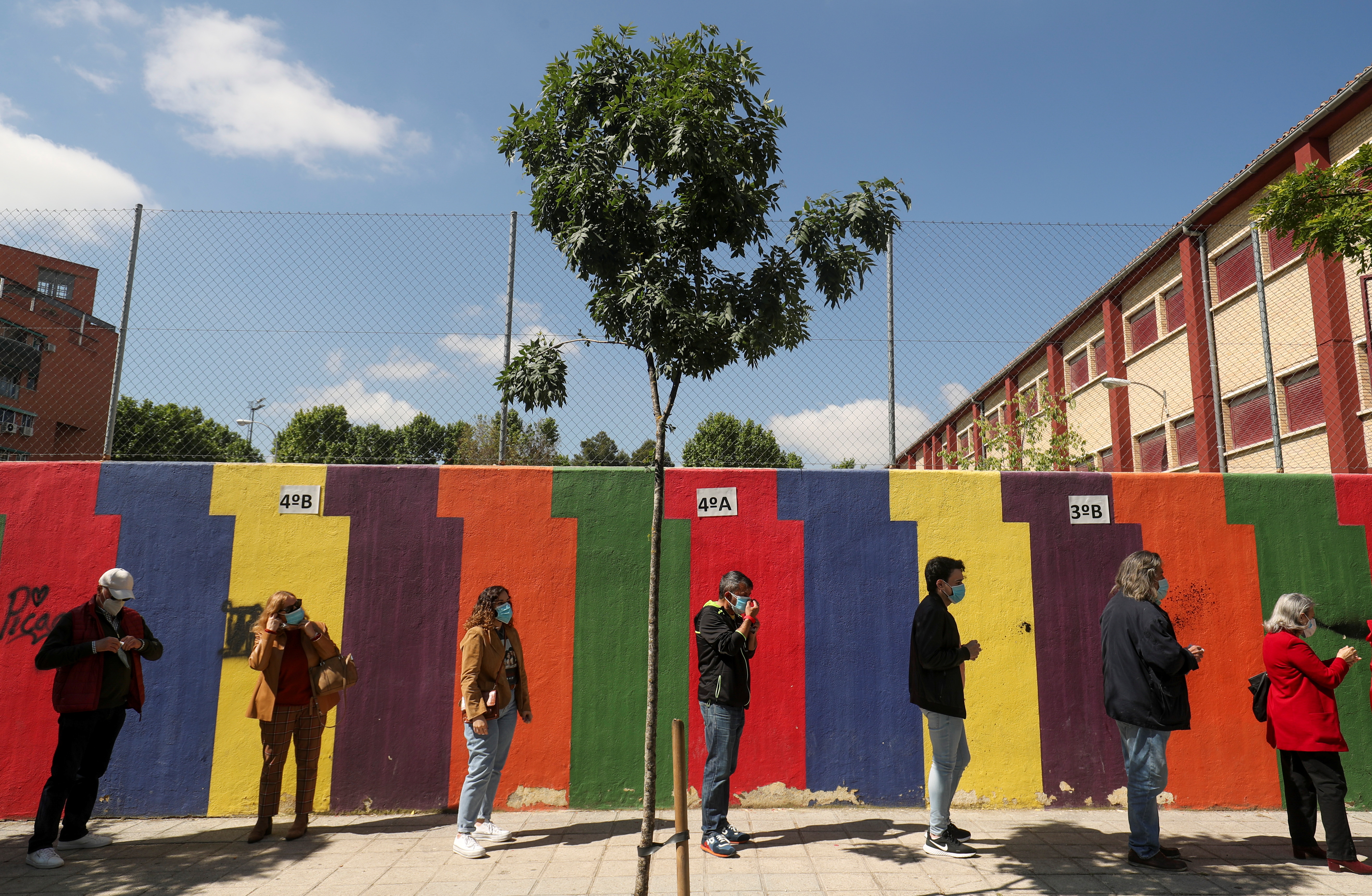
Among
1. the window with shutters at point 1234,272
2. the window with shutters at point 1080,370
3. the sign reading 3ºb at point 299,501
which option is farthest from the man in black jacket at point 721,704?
the window with shutters at point 1080,370

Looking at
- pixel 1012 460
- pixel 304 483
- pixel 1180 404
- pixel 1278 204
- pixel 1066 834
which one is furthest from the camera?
pixel 1180 404

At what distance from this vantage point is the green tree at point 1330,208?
5191 mm

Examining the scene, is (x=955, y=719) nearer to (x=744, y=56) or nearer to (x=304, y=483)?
(x=744, y=56)

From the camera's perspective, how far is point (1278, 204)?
559cm

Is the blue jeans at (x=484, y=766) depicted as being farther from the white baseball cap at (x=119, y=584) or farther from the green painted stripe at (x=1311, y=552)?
the green painted stripe at (x=1311, y=552)

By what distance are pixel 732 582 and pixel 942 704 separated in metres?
1.41

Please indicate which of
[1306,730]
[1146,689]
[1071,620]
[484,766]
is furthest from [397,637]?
[1306,730]

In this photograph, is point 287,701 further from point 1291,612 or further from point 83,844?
point 1291,612

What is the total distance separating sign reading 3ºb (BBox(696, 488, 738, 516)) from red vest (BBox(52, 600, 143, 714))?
3.86 meters

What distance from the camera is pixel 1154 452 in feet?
65.7

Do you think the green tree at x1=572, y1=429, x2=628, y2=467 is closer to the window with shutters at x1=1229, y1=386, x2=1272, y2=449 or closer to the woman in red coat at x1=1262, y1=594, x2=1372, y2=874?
the woman in red coat at x1=1262, y1=594, x2=1372, y2=874

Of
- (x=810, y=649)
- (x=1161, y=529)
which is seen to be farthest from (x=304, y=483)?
(x=1161, y=529)

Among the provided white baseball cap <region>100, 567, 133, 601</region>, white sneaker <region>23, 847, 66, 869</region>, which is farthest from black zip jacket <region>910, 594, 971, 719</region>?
white sneaker <region>23, 847, 66, 869</region>

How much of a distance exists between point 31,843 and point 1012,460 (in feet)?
45.2
